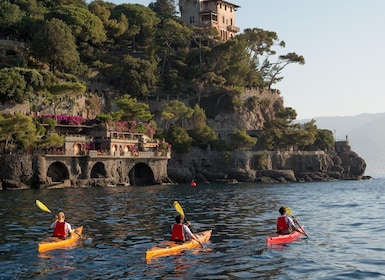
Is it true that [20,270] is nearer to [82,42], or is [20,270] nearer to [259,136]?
[259,136]

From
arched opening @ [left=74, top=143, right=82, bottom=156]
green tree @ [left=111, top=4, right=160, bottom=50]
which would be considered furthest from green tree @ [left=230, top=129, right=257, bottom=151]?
green tree @ [left=111, top=4, right=160, bottom=50]

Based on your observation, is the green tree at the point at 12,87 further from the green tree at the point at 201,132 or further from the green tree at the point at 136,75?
the green tree at the point at 201,132

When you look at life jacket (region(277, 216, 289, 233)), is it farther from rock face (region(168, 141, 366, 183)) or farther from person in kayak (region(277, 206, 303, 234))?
rock face (region(168, 141, 366, 183))

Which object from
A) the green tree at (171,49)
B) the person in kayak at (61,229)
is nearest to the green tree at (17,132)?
the green tree at (171,49)

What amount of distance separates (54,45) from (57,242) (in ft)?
241

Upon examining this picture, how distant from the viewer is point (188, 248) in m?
25.4

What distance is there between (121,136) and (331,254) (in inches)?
2533

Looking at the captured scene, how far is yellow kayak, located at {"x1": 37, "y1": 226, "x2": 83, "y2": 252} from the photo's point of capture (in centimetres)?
2508

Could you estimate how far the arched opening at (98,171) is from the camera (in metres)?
81.3

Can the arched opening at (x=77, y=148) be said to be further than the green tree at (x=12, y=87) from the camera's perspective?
Yes

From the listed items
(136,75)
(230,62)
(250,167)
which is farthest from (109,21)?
(250,167)

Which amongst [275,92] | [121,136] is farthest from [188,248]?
[275,92]

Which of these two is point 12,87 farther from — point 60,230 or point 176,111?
point 60,230

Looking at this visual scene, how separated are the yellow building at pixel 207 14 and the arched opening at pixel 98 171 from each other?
58.7 meters
